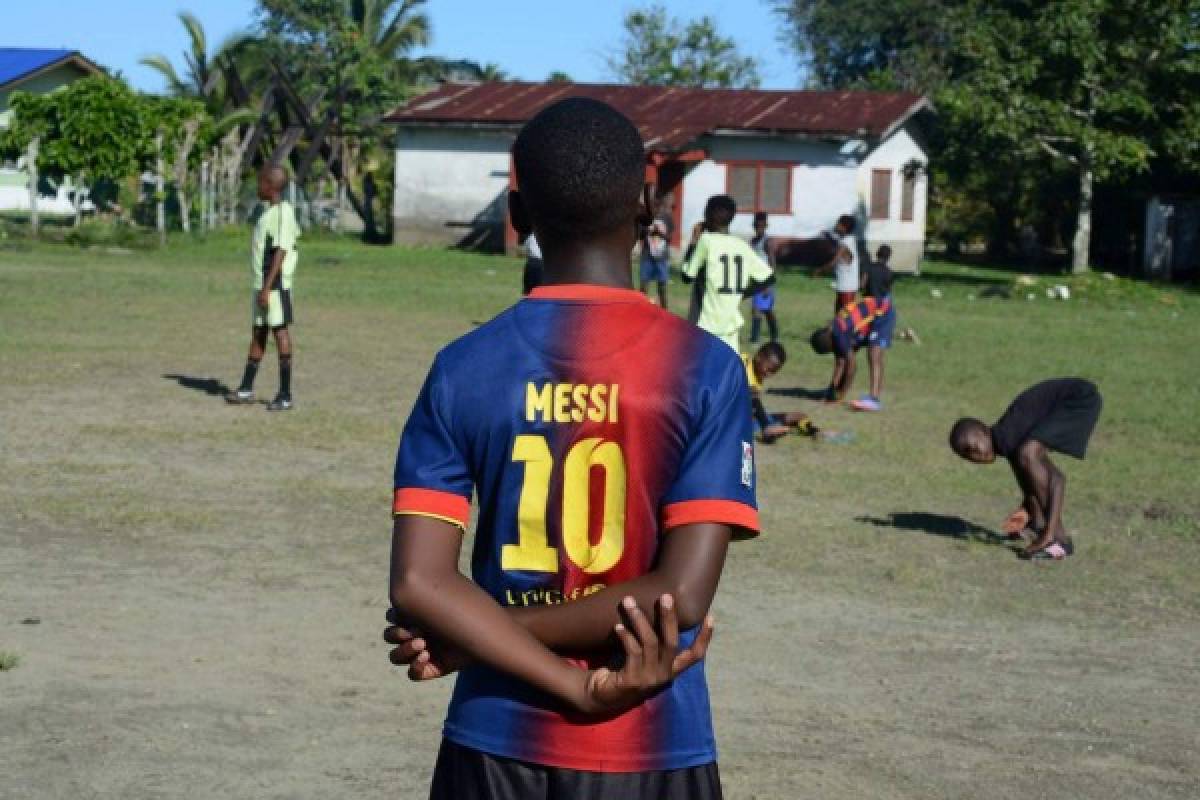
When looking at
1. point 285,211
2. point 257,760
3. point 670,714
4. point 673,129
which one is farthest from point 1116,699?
point 673,129

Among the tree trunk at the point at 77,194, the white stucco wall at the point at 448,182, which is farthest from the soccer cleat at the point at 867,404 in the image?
the white stucco wall at the point at 448,182

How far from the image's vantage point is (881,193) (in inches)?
1800

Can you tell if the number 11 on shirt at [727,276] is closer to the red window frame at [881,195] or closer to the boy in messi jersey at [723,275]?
the boy in messi jersey at [723,275]

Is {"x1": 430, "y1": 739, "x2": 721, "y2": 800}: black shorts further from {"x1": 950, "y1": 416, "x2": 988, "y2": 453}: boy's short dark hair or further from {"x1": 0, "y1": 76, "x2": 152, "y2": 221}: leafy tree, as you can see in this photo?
{"x1": 0, "y1": 76, "x2": 152, "y2": 221}: leafy tree

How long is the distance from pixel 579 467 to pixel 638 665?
0.31 m

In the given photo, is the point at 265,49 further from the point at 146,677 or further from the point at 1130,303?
the point at 146,677

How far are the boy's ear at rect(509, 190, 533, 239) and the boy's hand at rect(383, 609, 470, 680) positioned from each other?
2.13ft

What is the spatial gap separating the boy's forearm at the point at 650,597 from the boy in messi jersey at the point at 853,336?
45.1ft

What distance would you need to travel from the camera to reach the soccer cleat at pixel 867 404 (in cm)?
1641

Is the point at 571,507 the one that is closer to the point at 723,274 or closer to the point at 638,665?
the point at 638,665

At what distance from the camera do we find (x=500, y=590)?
2.90 metres

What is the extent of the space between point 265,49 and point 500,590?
5572 centimetres

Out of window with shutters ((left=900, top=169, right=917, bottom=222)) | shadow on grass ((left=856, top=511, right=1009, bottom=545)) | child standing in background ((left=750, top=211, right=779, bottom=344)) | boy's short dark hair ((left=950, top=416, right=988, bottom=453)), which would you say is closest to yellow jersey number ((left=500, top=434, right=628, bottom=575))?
boy's short dark hair ((left=950, top=416, right=988, bottom=453))

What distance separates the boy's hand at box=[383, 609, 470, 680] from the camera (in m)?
2.85
